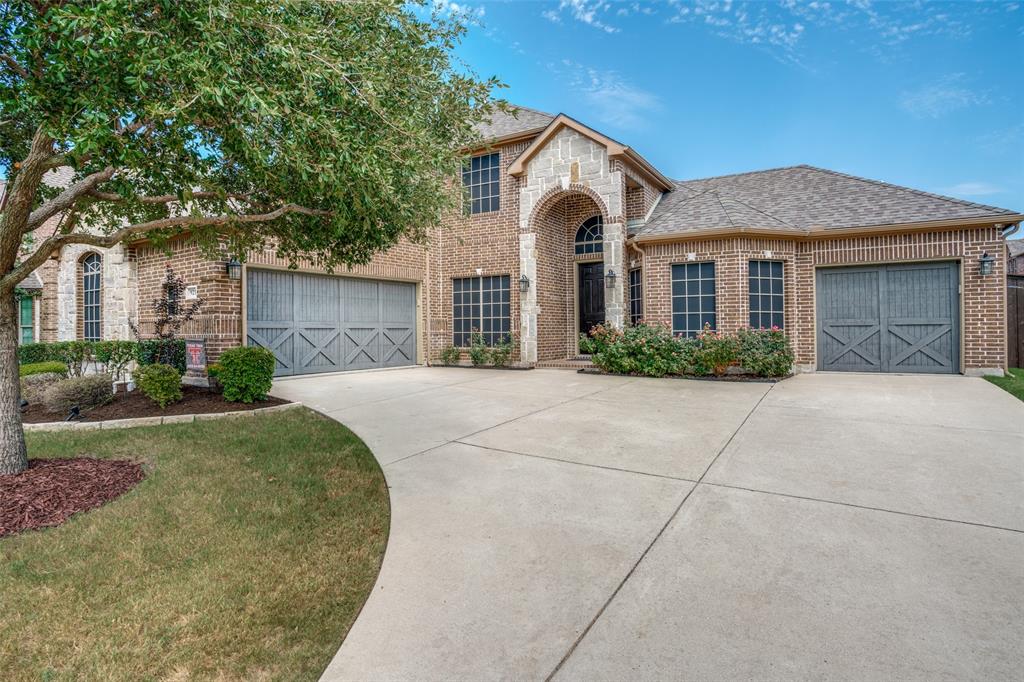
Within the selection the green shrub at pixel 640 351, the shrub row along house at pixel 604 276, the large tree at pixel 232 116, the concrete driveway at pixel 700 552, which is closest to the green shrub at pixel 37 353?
the shrub row along house at pixel 604 276

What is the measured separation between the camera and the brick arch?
11.9m

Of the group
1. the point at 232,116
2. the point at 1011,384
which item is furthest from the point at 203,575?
the point at 1011,384

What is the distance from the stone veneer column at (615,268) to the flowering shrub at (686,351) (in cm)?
43

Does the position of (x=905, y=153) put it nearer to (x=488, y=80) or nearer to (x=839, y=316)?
(x=839, y=316)

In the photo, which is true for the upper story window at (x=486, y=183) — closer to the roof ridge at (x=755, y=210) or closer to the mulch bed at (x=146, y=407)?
the roof ridge at (x=755, y=210)

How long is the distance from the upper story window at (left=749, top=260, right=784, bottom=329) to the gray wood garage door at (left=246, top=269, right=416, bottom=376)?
8.91m

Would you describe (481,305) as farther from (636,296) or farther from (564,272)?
(636,296)

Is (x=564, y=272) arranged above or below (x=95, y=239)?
above

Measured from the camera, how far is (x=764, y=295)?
1070 cm

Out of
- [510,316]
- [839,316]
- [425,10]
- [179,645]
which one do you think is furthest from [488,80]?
[839,316]

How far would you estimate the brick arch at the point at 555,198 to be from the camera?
11875 millimetres

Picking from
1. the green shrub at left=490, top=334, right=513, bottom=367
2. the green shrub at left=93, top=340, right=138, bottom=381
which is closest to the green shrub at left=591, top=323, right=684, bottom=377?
the green shrub at left=490, top=334, right=513, bottom=367

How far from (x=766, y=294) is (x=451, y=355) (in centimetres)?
822

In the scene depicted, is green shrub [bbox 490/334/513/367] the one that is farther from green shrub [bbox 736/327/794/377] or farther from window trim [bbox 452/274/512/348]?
green shrub [bbox 736/327/794/377]
